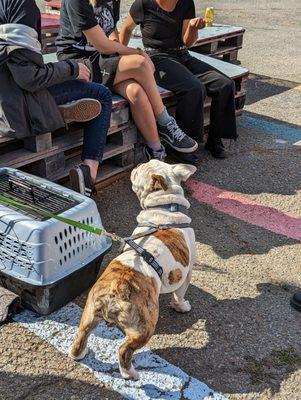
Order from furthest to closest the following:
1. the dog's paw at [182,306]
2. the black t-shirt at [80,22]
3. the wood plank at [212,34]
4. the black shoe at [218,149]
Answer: the wood plank at [212,34], the black shoe at [218,149], the black t-shirt at [80,22], the dog's paw at [182,306]

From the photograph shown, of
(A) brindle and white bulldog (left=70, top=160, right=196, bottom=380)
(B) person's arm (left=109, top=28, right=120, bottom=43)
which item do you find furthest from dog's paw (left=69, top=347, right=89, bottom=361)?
(B) person's arm (left=109, top=28, right=120, bottom=43)

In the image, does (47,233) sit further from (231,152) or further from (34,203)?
(231,152)

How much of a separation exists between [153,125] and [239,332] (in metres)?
2.04

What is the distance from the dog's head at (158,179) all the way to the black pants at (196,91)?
5.87 ft

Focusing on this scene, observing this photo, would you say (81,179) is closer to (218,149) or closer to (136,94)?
(136,94)

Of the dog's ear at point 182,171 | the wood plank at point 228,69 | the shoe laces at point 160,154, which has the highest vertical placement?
the dog's ear at point 182,171

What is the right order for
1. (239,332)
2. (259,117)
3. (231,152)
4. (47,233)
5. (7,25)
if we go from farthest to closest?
(259,117), (231,152), (7,25), (239,332), (47,233)

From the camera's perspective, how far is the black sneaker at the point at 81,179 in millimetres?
3676

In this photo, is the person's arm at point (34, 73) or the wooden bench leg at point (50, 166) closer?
the person's arm at point (34, 73)

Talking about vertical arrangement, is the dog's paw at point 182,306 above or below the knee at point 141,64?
below

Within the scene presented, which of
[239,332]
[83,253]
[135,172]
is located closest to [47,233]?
[83,253]

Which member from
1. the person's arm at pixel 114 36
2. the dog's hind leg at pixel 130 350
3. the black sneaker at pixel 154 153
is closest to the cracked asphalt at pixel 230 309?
the dog's hind leg at pixel 130 350

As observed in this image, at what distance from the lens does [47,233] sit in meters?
2.70

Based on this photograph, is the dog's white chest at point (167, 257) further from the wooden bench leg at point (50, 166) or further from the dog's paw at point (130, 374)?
the wooden bench leg at point (50, 166)
